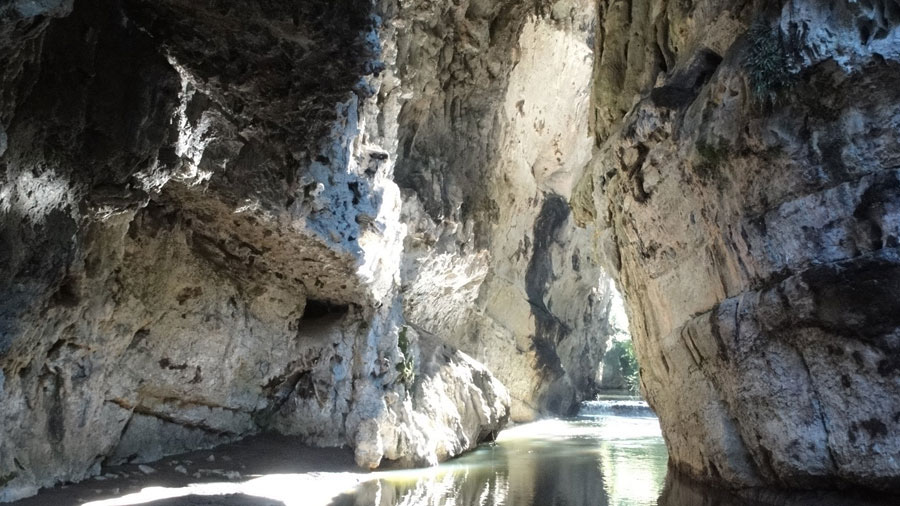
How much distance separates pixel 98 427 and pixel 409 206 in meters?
10.0

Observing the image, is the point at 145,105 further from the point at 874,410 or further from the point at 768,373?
the point at 874,410

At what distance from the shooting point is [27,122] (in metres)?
5.36

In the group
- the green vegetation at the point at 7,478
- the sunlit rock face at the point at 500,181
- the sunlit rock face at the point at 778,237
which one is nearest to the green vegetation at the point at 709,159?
the sunlit rock face at the point at 778,237

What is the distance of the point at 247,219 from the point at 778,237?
749 cm

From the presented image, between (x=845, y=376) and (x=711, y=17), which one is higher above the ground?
(x=711, y=17)

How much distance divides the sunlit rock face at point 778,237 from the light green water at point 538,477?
53.9 inches

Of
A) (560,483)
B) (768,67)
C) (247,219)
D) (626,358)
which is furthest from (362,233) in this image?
(626,358)

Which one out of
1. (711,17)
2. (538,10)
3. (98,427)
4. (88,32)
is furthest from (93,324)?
(538,10)

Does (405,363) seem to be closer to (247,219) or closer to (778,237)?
(247,219)

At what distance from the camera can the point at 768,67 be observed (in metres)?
7.33

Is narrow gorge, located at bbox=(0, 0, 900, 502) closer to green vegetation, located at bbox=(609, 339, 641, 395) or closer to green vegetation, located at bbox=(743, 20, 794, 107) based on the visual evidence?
green vegetation, located at bbox=(743, 20, 794, 107)

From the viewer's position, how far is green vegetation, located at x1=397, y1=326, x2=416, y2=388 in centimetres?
1307

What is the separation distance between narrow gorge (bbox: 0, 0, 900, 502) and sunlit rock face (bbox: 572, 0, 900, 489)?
0.10 feet

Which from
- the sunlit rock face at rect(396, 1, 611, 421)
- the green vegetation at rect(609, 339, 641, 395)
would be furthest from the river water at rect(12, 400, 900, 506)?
the green vegetation at rect(609, 339, 641, 395)
